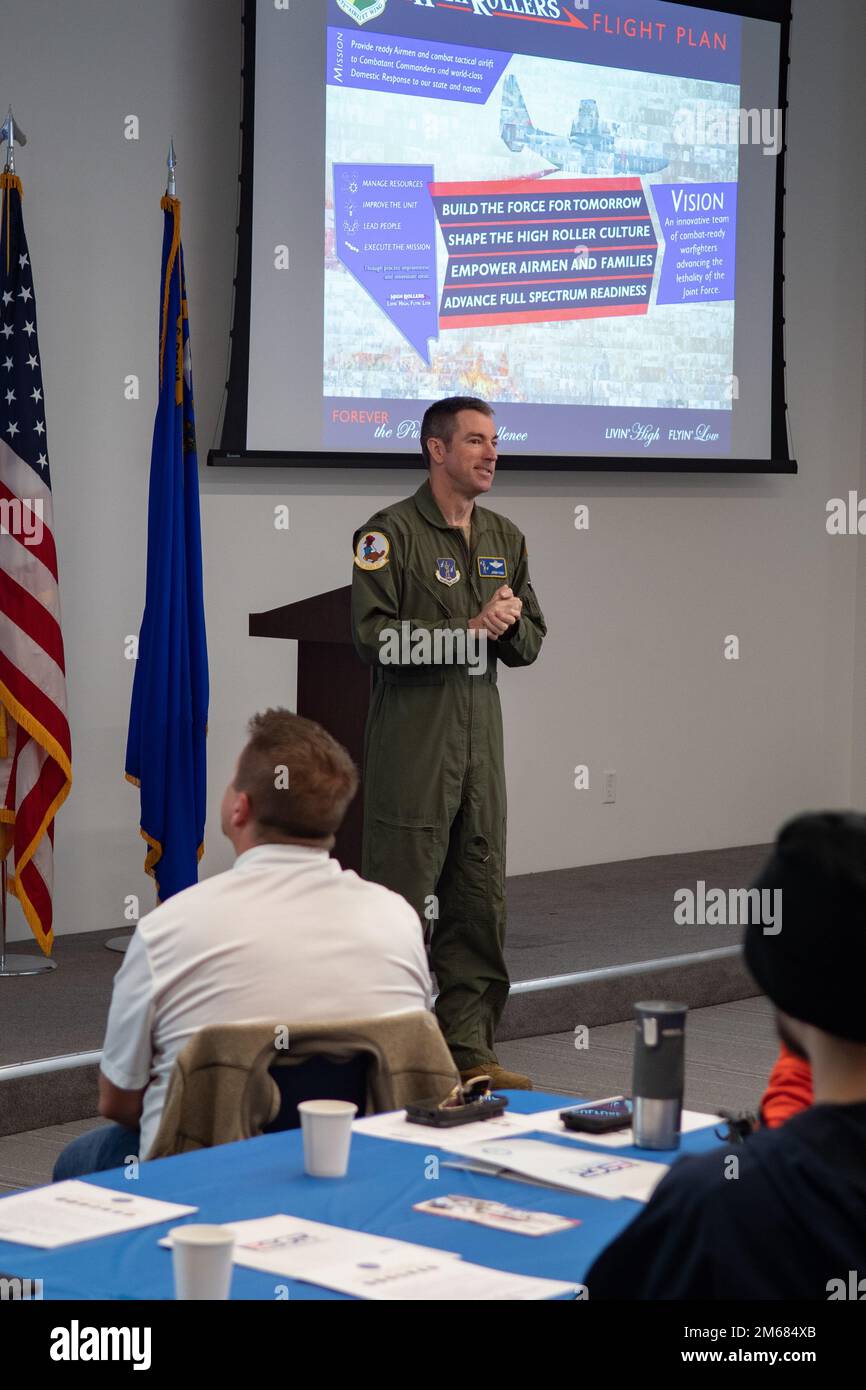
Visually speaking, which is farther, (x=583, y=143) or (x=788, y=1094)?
(x=583, y=143)

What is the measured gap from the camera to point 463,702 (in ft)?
13.7

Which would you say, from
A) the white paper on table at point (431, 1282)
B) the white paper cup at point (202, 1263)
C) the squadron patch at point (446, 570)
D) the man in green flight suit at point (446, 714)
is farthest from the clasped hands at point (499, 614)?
the white paper cup at point (202, 1263)

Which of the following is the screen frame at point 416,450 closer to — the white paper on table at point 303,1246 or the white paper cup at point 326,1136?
the white paper cup at point 326,1136

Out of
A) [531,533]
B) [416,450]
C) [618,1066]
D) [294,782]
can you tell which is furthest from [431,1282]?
[531,533]

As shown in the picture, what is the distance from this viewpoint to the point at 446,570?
420cm

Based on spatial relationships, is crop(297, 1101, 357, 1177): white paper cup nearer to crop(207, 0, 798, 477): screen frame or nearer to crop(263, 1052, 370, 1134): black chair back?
crop(263, 1052, 370, 1134): black chair back

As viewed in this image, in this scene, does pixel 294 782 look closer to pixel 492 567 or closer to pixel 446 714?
pixel 446 714

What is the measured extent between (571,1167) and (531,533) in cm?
472

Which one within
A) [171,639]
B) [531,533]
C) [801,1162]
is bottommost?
[801,1162]

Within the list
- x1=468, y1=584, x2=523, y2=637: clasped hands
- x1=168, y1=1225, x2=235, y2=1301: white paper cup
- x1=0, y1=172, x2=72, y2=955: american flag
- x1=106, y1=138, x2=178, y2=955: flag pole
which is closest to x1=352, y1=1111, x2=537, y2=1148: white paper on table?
x1=168, y1=1225, x2=235, y2=1301: white paper cup

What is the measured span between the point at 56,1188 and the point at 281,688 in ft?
13.3

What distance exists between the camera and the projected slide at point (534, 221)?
19.6ft

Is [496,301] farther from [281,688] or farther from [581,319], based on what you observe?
[281,688]

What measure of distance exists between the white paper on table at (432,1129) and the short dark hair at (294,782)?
0.38 metres
